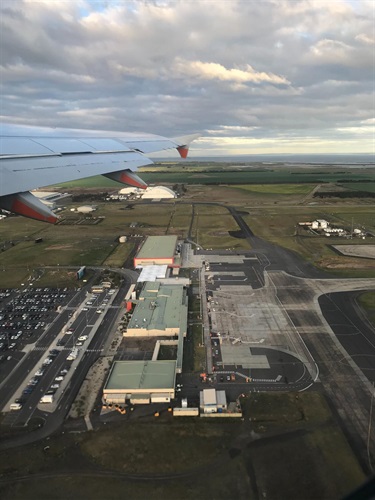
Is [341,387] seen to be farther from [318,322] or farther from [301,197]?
[301,197]

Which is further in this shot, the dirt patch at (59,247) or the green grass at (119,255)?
the dirt patch at (59,247)

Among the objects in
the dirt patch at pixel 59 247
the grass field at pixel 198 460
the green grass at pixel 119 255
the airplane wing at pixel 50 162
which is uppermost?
the airplane wing at pixel 50 162

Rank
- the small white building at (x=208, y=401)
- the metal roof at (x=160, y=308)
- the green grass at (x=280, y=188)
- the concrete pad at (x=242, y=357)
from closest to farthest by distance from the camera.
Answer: the small white building at (x=208, y=401) < the concrete pad at (x=242, y=357) < the metal roof at (x=160, y=308) < the green grass at (x=280, y=188)

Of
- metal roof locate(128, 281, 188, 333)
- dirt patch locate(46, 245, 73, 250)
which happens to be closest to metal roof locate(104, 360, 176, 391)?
metal roof locate(128, 281, 188, 333)

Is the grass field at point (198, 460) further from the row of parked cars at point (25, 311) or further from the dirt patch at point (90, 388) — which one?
the row of parked cars at point (25, 311)

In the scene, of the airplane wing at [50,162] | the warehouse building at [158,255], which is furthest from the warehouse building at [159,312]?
the airplane wing at [50,162]

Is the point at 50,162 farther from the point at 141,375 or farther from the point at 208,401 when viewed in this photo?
the point at 208,401

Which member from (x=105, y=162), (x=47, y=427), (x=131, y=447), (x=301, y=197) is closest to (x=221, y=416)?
(x=131, y=447)
